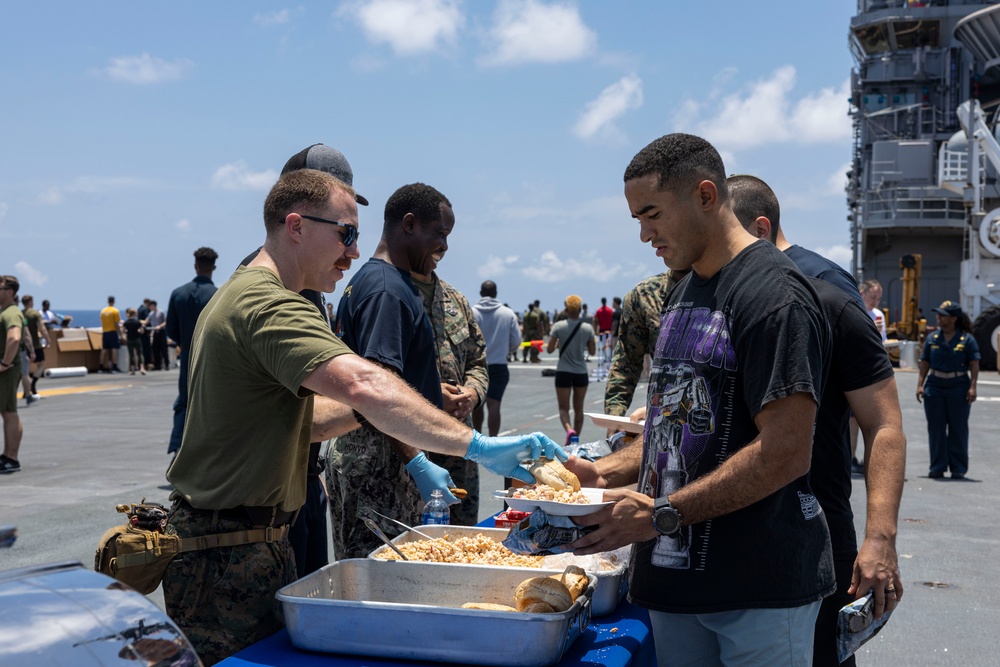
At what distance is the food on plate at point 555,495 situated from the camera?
2354 millimetres

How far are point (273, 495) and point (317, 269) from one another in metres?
0.65

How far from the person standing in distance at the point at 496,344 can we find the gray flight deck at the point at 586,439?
1.14 m

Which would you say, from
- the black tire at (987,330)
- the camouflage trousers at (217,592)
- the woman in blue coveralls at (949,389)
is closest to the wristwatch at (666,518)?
the camouflage trousers at (217,592)

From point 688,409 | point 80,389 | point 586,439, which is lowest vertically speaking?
point 586,439

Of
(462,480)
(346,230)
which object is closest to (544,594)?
(346,230)

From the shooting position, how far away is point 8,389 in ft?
32.9

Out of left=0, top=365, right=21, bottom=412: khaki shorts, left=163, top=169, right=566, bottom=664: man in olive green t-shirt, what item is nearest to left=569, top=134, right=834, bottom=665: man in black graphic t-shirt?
left=163, top=169, right=566, bottom=664: man in olive green t-shirt

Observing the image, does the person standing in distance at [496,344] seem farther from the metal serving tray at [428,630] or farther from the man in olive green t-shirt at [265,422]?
the metal serving tray at [428,630]

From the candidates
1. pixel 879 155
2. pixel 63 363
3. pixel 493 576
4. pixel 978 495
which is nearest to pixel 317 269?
pixel 493 576

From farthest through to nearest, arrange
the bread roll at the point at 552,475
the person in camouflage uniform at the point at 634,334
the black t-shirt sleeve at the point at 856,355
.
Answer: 1. the person in camouflage uniform at the point at 634,334
2. the black t-shirt sleeve at the point at 856,355
3. the bread roll at the point at 552,475

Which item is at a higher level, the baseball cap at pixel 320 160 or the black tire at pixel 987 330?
the baseball cap at pixel 320 160

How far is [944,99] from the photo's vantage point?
4422 centimetres

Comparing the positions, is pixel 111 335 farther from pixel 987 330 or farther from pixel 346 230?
pixel 346 230

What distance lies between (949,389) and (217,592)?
10.5 m
